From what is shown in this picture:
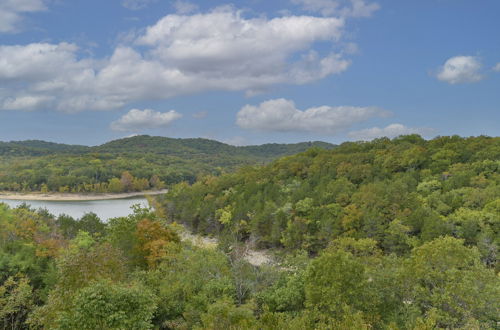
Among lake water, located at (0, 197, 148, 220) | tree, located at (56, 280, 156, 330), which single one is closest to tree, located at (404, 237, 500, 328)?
tree, located at (56, 280, 156, 330)

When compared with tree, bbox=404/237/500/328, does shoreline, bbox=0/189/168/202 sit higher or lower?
lower

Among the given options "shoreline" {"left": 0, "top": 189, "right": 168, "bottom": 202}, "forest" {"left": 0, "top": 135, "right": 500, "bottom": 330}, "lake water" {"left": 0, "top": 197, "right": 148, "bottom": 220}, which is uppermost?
"forest" {"left": 0, "top": 135, "right": 500, "bottom": 330}

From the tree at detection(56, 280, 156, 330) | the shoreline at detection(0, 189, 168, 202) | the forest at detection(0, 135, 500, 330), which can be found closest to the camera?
the tree at detection(56, 280, 156, 330)

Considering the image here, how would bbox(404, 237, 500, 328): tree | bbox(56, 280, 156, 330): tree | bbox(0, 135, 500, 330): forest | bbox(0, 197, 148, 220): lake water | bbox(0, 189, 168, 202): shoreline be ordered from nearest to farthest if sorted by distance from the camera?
bbox(56, 280, 156, 330): tree, bbox(0, 135, 500, 330): forest, bbox(404, 237, 500, 328): tree, bbox(0, 197, 148, 220): lake water, bbox(0, 189, 168, 202): shoreline

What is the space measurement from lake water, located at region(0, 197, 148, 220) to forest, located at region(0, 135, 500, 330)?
68.6 feet

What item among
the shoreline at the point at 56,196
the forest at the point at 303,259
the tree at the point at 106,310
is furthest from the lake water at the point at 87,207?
the tree at the point at 106,310

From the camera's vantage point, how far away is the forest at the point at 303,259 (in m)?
11.6

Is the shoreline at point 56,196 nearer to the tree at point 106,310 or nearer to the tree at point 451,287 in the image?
the tree at point 106,310

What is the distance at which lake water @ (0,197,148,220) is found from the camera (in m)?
63.0

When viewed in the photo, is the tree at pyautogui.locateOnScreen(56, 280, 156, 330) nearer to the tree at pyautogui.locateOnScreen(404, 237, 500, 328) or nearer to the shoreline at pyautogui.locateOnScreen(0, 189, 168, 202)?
the tree at pyautogui.locateOnScreen(404, 237, 500, 328)

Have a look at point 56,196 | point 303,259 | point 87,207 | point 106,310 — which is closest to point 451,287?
point 303,259

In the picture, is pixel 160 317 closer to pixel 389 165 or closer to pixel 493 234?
pixel 493 234

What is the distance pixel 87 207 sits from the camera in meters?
72.6

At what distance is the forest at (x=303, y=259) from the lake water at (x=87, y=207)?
20901 millimetres
